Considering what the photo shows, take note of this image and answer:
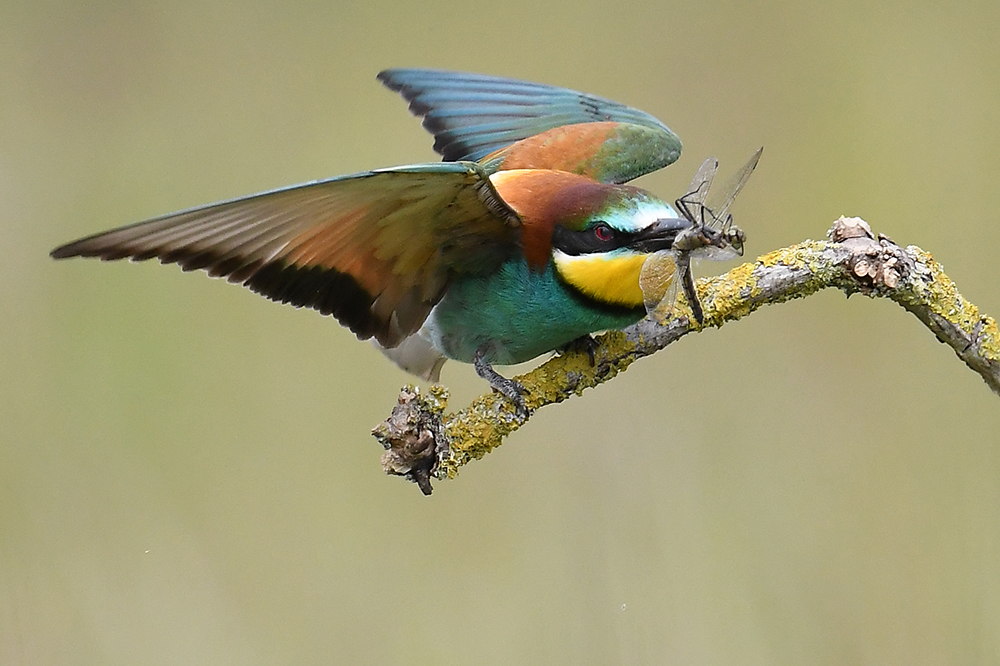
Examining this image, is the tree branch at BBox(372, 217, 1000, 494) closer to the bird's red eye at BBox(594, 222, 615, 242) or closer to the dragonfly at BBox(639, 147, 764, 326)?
the dragonfly at BBox(639, 147, 764, 326)

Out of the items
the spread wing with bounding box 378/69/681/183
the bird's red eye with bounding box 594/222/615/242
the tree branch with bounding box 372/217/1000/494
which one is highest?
the spread wing with bounding box 378/69/681/183

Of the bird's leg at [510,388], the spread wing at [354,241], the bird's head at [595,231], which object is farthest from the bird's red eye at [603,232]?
the bird's leg at [510,388]

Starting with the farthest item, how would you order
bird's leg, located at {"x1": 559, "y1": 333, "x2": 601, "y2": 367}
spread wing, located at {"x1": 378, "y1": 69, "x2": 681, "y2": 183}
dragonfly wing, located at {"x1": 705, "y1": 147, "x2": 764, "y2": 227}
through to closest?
spread wing, located at {"x1": 378, "y1": 69, "x2": 681, "y2": 183}, bird's leg, located at {"x1": 559, "y1": 333, "x2": 601, "y2": 367}, dragonfly wing, located at {"x1": 705, "y1": 147, "x2": 764, "y2": 227}

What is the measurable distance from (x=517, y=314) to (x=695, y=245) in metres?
→ 0.35

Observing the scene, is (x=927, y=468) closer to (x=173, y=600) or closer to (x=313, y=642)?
(x=313, y=642)

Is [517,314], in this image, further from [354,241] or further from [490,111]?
[490,111]

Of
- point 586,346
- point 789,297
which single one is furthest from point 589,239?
point 789,297

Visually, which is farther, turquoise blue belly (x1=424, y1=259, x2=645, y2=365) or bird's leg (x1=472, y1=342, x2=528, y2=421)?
turquoise blue belly (x1=424, y1=259, x2=645, y2=365)

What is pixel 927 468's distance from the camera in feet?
7.17

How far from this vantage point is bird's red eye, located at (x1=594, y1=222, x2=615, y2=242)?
66.7 inches

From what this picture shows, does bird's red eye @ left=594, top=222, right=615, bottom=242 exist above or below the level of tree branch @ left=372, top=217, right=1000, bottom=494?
above

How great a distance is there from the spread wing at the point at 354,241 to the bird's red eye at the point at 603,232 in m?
0.12

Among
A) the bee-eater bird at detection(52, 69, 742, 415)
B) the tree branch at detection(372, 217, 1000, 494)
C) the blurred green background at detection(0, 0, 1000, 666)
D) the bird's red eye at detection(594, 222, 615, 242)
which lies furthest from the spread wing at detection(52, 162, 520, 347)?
the blurred green background at detection(0, 0, 1000, 666)

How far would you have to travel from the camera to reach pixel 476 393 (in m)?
2.88
